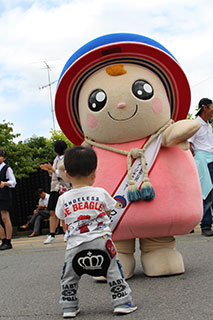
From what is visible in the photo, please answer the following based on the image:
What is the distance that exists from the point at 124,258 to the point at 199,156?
7.91 feet

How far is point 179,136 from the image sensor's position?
331 cm

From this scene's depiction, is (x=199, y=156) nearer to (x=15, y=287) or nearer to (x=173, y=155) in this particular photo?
(x=173, y=155)

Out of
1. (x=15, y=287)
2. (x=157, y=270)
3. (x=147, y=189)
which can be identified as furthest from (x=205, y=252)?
(x=15, y=287)

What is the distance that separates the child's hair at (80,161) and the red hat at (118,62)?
1150mm

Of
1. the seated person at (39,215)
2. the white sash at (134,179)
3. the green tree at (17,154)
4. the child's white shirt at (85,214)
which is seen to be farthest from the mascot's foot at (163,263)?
the green tree at (17,154)

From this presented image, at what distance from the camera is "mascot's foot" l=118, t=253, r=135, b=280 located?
3.50m

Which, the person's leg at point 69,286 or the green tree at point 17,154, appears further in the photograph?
the green tree at point 17,154

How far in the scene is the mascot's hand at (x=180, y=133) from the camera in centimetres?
329

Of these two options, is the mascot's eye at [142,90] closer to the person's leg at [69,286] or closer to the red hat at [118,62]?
the red hat at [118,62]

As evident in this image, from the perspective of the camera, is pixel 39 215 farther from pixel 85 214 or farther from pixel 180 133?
pixel 85 214

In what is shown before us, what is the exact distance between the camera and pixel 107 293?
10.4 feet

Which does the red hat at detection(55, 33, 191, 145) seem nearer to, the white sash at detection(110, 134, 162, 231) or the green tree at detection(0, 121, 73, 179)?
the white sash at detection(110, 134, 162, 231)

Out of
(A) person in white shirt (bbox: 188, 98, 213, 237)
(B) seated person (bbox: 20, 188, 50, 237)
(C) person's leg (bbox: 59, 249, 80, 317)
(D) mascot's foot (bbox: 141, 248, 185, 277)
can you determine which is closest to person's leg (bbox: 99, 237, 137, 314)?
(C) person's leg (bbox: 59, 249, 80, 317)

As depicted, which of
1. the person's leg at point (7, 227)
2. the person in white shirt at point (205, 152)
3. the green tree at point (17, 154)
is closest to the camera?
the person in white shirt at point (205, 152)
